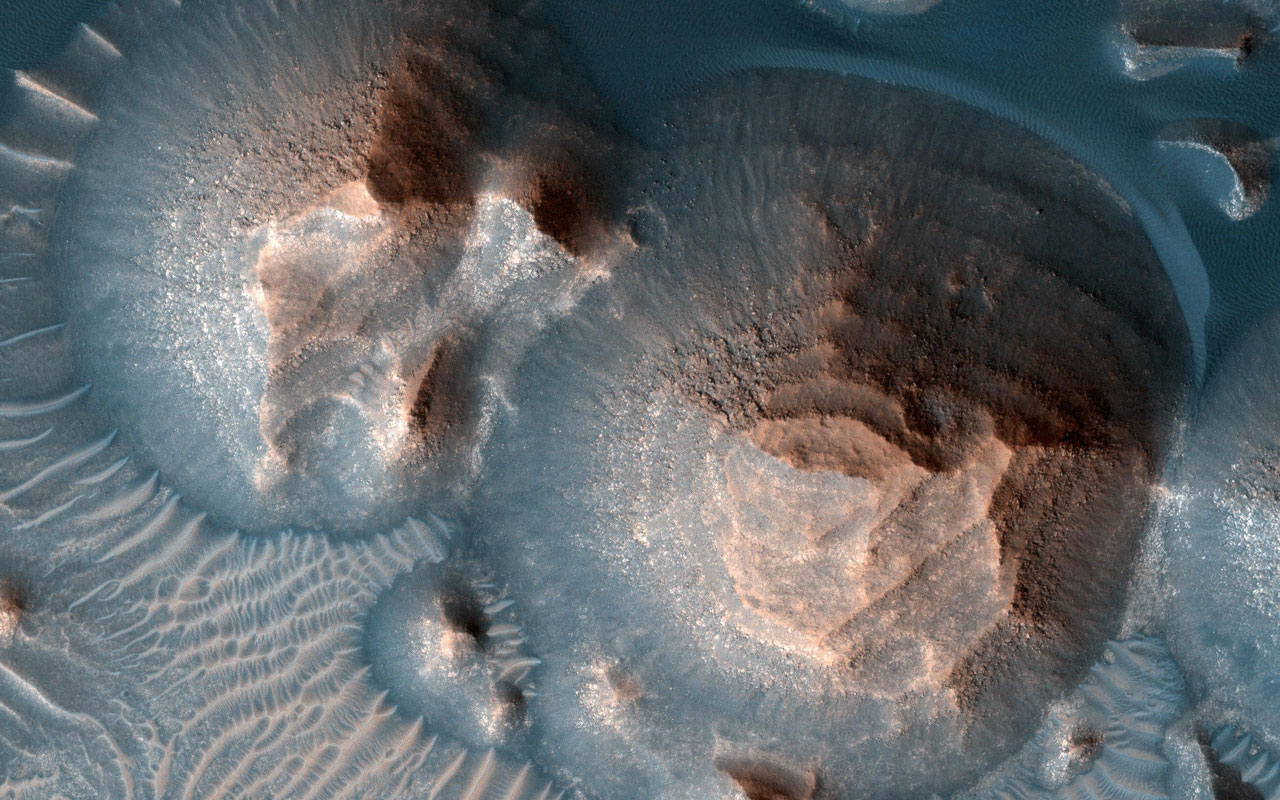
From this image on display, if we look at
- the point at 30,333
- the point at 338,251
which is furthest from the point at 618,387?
the point at 30,333

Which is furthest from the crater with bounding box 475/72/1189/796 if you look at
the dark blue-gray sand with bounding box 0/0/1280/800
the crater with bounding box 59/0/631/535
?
the crater with bounding box 59/0/631/535

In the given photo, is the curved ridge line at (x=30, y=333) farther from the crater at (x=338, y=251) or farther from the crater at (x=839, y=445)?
the crater at (x=839, y=445)

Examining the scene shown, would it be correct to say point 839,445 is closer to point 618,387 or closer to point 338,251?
point 618,387

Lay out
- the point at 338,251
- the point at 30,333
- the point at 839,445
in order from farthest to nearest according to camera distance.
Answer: the point at 30,333 < the point at 338,251 < the point at 839,445

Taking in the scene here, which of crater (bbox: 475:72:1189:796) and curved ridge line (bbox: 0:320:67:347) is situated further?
curved ridge line (bbox: 0:320:67:347)

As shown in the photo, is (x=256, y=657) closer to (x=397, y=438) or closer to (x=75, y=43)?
(x=397, y=438)

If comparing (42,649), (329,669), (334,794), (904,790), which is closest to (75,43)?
(42,649)

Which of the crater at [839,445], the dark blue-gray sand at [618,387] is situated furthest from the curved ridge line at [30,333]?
the crater at [839,445]

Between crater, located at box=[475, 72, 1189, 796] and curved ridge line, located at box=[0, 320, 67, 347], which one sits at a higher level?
curved ridge line, located at box=[0, 320, 67, 347]

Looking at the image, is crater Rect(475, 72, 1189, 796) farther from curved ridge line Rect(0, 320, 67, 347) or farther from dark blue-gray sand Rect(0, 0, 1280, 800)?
curved ridge line Rect(0, 320, 67, 347)
